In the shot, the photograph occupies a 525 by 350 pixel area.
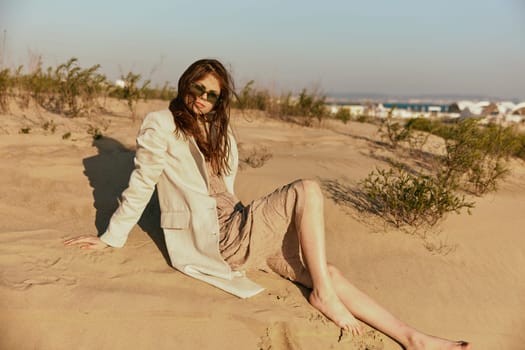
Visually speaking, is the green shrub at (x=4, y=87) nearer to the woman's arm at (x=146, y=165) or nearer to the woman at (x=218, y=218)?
the woman at (x=218, y=218)

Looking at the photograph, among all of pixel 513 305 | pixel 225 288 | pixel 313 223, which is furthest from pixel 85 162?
pixel 513 305

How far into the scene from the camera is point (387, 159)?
5.60m

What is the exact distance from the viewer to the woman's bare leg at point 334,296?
2.51 metres

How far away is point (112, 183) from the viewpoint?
14.3ft

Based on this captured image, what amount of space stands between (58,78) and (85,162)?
3.32 metres

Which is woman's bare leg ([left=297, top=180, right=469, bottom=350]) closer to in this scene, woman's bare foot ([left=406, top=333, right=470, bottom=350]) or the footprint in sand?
woman's bare foot ([left=406, top=333, right=470, bottom=350])

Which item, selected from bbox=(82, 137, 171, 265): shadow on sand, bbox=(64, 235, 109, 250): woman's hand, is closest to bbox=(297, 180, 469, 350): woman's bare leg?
bbox=(82, 137, 171, 265): shadow on sand

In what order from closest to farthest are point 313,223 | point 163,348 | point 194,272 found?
point 163,348 < point 313,223 < point 194,272

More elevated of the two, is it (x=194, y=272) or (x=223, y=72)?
(x=223, y=72)

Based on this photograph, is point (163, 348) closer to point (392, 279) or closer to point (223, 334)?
point (223, 334)

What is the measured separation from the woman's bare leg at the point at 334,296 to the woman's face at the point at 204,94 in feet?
2.77

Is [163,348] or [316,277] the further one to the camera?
[316,277]

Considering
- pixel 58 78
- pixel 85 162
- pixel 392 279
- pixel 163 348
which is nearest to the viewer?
pixel 163 348

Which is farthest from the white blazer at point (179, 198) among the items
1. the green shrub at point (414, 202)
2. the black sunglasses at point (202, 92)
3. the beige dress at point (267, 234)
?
the green shrub at point (414, 202)
